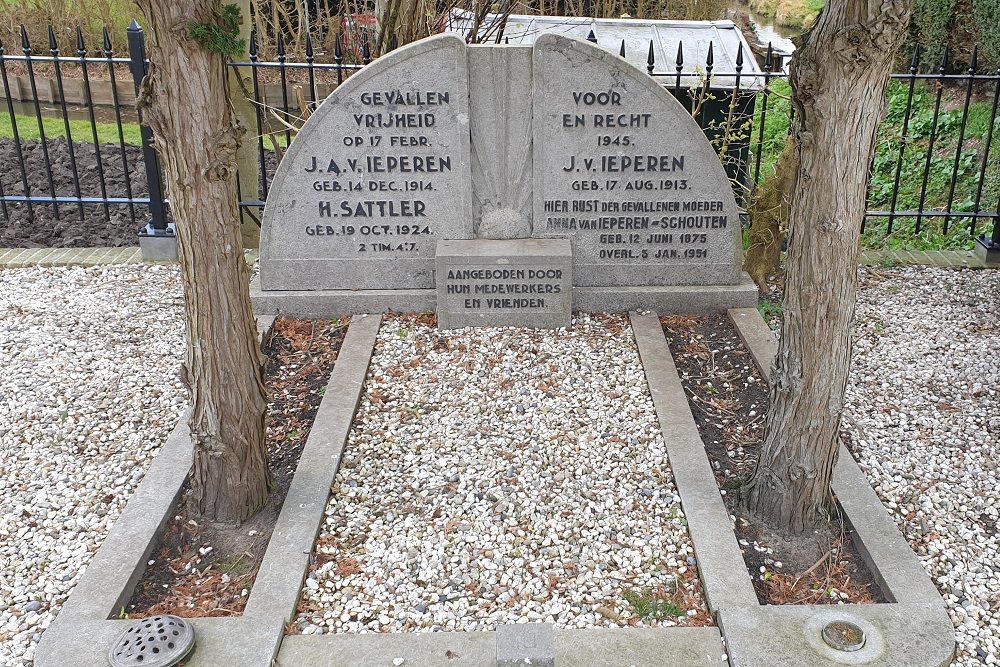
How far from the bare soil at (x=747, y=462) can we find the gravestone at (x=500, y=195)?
492 mm

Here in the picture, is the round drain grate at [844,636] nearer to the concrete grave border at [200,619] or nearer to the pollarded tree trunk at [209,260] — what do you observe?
the concrete grave border at [200,619]

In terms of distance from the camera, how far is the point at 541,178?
554 centimetres

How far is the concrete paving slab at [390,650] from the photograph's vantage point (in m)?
2.95

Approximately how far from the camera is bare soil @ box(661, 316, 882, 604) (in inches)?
132

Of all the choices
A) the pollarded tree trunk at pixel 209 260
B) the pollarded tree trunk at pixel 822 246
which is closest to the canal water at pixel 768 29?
the pollarded tree trunk at pixel 822 246

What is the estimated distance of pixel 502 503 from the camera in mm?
3799

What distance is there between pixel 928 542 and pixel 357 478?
240cm

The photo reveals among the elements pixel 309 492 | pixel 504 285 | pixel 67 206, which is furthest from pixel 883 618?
pixel 67 206

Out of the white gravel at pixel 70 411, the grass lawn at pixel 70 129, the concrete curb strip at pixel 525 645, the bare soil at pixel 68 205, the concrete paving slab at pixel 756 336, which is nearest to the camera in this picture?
the concrete curb strip at pixel 525 645

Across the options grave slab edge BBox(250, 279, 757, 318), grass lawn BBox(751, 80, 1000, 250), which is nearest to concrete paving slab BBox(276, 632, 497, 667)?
grave slab edge BBox(250, 279, 757, 318)

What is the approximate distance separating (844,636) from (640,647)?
2.28ft

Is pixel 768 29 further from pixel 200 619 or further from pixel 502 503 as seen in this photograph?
pixel 200 619

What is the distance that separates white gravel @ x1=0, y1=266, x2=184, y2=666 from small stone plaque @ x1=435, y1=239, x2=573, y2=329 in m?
1.66

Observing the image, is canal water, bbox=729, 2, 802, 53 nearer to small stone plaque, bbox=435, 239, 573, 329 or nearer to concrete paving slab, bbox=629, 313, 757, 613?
small stone plaque, bbox=435, 239, 573, 329
